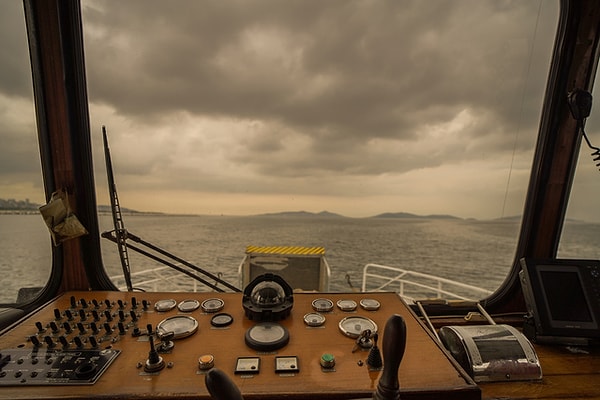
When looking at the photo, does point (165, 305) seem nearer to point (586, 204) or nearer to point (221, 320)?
point (221, 320)

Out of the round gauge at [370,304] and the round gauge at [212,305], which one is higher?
the round gauge at [212,305]

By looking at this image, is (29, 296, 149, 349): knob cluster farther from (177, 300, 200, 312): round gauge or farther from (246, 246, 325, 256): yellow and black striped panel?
(246, 246, 325, 256): yellow and black striped panel

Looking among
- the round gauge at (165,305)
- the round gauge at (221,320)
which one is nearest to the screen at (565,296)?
the round gauge at (221,320)

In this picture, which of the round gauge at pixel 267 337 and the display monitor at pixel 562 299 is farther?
the display monitor at pixel 562 299

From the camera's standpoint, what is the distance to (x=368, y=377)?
0.77m

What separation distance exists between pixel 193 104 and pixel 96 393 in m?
1.55

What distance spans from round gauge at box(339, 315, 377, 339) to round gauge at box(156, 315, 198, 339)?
1.78ft

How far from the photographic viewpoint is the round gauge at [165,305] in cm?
109

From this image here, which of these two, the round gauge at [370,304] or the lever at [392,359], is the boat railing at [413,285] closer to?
the round gauge at [370,304]

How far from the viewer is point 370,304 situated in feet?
3.77

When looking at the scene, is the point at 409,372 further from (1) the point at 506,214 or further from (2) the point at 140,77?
(2) the point at 140,77

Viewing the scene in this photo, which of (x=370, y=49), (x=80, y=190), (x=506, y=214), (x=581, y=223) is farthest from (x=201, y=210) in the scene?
(x=581, y=223)

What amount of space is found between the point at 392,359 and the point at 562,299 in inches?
51.7

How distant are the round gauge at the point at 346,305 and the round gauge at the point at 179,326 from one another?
22.7 inches
